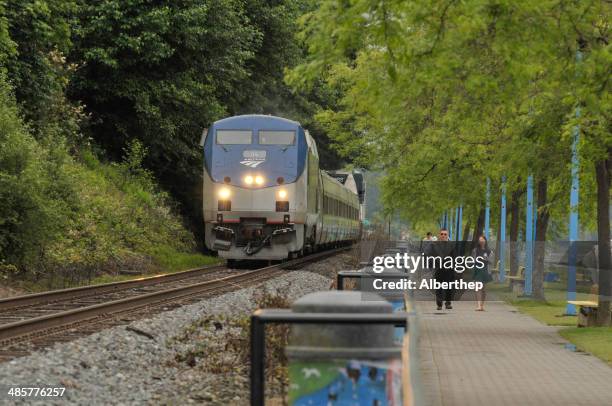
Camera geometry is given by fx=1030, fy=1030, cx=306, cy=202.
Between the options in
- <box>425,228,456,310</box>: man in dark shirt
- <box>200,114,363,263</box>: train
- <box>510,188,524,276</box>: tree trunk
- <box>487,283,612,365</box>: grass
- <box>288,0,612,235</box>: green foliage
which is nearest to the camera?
<box>288,0,612,235</box>: green foliage

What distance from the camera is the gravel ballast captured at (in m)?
9.39

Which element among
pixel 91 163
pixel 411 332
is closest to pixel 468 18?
pixel 411 332

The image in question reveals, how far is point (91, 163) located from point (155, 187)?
18.3 ft

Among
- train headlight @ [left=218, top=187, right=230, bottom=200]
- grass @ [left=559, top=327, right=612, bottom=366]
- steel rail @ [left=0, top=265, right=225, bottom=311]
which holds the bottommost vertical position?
grass @ [left=559, top=327, right=612, bottom=366]

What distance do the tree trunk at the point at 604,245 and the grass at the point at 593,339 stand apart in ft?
2.18

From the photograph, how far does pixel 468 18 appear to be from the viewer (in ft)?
29.5

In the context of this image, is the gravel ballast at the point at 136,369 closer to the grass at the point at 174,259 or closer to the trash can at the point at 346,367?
the trash can at the point at 346,367

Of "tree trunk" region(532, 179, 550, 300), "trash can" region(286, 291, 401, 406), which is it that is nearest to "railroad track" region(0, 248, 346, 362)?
"trash can" region(286, 291, 401, 406)

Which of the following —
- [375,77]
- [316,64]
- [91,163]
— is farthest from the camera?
[91,163]

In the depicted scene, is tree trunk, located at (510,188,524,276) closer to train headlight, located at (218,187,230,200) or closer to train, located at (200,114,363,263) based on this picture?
train, located at (200,114,363,263)

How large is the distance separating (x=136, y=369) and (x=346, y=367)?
6895mm

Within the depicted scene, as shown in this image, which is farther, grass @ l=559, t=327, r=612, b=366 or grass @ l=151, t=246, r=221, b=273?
grass @ l=151, t=246, r=221, b=273

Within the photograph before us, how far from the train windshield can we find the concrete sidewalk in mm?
11331

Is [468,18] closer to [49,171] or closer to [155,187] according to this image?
[49,171]
